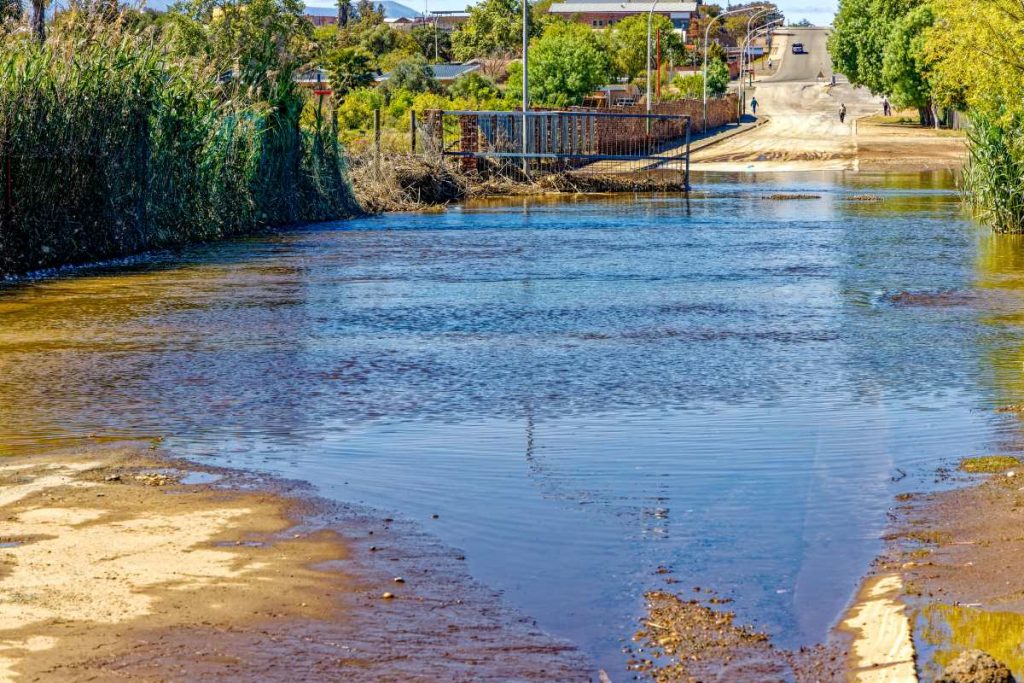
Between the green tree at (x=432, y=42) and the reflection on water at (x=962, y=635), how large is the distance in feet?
473

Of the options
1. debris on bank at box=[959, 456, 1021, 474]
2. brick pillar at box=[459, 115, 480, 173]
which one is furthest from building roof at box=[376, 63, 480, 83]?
debris on bank at box=[959, 456, 1021, 474]

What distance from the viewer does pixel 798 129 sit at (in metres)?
85.6

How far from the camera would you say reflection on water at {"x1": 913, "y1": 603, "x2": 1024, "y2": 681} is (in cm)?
553

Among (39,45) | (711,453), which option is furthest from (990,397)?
(39,45)

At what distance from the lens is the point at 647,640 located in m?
5.86

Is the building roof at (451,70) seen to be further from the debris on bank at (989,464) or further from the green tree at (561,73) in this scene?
the debris on bank at (989,464)

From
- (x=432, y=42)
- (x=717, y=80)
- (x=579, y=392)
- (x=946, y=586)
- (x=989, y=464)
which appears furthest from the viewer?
(x=432, y=42)

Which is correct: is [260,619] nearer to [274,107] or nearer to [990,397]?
[990,397]

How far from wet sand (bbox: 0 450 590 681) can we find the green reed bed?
1216cm

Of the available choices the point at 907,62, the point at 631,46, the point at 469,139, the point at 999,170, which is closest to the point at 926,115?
the point at 907,62

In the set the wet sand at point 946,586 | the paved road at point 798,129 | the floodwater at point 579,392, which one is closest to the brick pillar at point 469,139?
the floodwater at point 579,392

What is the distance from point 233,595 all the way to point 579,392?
5458 millimetres

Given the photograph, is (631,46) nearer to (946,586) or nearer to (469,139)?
(469,139)

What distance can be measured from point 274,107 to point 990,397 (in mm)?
19481
